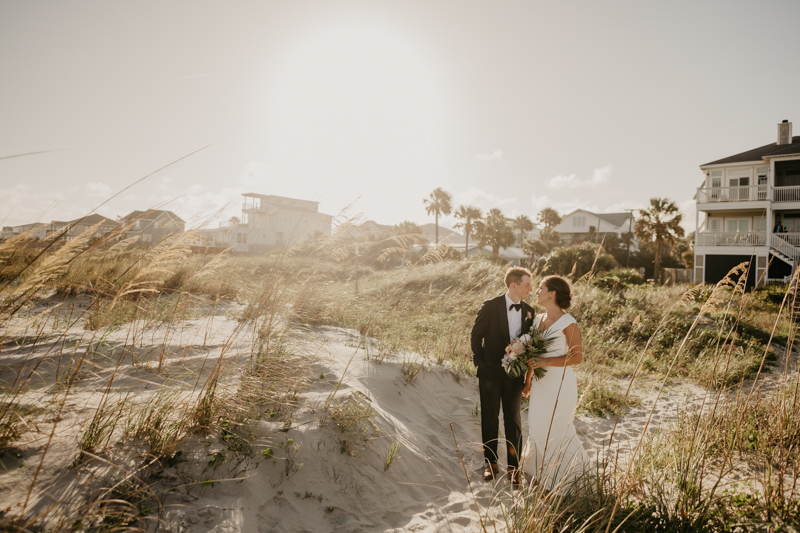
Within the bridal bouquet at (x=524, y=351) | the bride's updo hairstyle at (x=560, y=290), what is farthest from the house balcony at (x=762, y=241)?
the bridal bouquet at (x=524, y=351)

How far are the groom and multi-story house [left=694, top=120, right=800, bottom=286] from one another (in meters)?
24.6

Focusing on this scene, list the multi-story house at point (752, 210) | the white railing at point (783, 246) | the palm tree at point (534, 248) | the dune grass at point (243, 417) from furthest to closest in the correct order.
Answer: the palm tree at point (534, 248) < the multi-story house at point (752, 210) < the white railing at point (783, 246) < the dune grass at point (243, 417)

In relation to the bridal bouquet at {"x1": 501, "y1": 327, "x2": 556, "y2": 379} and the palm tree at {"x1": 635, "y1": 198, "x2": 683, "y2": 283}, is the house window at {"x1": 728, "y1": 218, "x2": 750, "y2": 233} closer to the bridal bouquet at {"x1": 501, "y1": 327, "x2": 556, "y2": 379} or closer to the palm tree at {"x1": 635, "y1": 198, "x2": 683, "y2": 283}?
the palm tree at {"x1": 635, "y1": 198, "x2": 683, "y2": 283}

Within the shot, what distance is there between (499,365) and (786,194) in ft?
97.7

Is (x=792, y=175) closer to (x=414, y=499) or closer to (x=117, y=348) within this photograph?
(x=414, y=499)

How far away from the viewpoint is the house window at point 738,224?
25942 millimetres

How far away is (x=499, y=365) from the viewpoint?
4145 mm

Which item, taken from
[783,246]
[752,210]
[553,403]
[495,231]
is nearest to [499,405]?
[553,403]

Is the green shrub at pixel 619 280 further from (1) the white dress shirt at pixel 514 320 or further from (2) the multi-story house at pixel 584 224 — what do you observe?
(2) the multi-story house at pixel 584 224

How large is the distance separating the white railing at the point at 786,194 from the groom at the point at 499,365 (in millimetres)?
28469

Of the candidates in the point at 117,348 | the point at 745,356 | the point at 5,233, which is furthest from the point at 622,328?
the point at 5,233

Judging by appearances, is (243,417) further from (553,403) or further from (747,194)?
(747,194)

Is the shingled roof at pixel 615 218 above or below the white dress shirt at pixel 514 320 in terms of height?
above

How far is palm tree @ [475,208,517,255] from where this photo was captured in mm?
41594
